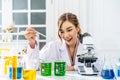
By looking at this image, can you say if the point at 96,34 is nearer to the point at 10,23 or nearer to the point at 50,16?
the point at 50,16

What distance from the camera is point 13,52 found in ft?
4.73

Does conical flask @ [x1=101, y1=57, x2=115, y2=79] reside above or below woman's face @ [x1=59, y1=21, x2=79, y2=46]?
below

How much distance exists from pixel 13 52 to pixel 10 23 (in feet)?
6.42

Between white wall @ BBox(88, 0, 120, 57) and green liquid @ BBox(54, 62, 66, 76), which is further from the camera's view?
white wall @ BBox(88, 0, 120, 57)

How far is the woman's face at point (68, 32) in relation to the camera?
76.6 inches

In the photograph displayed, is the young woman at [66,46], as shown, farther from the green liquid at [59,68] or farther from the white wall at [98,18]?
the white wall at [98,18]

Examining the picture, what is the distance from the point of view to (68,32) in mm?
1964

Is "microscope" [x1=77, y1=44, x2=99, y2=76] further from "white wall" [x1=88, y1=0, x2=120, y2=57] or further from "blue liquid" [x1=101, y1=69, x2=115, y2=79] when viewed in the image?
"white wall" [x1=88, y1=0, x2=120, y2=57]

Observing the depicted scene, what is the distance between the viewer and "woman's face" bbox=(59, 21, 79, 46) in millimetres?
1946

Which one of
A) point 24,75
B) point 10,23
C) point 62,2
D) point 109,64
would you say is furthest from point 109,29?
point 24,75

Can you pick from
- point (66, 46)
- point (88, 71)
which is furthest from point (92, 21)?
point (88, 71)

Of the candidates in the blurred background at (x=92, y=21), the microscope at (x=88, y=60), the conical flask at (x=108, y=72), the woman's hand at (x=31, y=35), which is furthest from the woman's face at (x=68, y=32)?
the blurred background at (x=92, y=21)

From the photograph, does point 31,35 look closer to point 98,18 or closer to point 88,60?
point 88,60

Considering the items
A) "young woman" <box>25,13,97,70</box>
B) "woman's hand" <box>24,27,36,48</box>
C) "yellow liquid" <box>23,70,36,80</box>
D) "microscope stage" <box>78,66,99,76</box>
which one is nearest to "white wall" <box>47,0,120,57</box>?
"young woman" <box>25,13,97,70</box>
